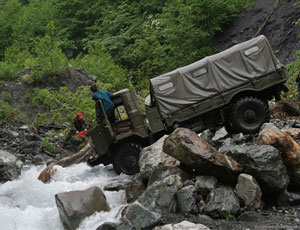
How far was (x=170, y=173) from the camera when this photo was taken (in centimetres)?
750

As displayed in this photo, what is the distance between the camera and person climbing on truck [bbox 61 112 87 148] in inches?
562

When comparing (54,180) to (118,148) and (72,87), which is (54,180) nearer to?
(118,148)

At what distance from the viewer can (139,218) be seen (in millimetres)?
6117

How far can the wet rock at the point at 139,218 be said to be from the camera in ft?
19.8

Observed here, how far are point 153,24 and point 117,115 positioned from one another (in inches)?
733

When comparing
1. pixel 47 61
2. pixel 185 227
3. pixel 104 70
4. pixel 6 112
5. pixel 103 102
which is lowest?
pixel 185 227

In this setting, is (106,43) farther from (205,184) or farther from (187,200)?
(187,200)

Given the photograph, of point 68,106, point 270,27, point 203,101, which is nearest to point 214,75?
point 203,101

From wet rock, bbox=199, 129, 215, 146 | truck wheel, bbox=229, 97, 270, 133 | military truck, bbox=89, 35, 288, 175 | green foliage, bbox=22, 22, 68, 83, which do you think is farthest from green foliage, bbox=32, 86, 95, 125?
truck wheel, bbox=229, 97, 270, 133

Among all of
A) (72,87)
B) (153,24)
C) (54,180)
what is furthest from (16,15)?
(54,180)

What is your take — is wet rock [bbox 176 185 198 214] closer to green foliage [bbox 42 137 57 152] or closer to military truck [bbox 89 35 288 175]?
military truck [bbox 89 35 288 175]

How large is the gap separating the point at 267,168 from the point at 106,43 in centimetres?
2325

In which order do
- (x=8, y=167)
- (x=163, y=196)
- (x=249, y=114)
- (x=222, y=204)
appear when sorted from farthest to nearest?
(x=8, y=167) → (x=249, y=114) → (x=163, y=196) → (x=222, y=204)

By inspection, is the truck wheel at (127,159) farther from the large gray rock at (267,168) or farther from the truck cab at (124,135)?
the large gray rock at (267,168)
